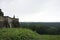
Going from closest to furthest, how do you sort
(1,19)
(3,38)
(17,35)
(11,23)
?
1. (3,38)
2. (17,35)
3. (1,19)
4. (11,23)

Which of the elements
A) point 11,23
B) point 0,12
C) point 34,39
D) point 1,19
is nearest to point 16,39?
point 34,39

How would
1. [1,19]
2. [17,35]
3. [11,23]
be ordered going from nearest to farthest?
[17,35] < [1,19] < [11,23]

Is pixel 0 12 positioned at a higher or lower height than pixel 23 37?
higher

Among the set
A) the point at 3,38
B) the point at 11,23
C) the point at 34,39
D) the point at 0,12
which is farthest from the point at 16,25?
the point at 3,38

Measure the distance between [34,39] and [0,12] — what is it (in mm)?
17012

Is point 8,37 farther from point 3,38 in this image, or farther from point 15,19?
point 15,19

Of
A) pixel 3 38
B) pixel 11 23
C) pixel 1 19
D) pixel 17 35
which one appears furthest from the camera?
pixel 11 23

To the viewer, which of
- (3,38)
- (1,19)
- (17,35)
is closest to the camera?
(3,38)

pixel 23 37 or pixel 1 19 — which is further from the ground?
pixel 1 19

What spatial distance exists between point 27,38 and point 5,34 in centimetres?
268

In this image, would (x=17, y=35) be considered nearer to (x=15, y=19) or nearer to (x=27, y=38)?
(x=27, y=38)

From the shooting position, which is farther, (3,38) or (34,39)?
(34,39)

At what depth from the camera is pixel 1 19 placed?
31984 mm

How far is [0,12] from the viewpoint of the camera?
37.6 m
